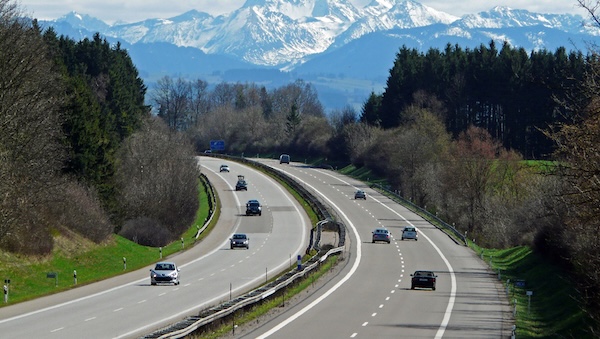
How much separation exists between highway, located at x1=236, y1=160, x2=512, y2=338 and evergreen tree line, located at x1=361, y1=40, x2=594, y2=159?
3724 centimetres

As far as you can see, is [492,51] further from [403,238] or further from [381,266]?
[381,266]

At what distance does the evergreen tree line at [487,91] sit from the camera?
122375 millimetres

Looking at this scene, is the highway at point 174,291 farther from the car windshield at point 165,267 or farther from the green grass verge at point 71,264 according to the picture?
the car windshield at point 165,267

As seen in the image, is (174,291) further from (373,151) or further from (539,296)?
(373,151)

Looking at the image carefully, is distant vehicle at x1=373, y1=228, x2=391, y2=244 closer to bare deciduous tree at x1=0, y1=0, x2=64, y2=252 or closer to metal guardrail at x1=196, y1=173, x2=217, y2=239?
metal guardrail at x1=196, y1=173, x2=217, y2=239

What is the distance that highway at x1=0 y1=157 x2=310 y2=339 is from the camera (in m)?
36.7

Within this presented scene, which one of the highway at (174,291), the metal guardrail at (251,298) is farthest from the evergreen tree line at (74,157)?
the metal guardrail at (251,298)

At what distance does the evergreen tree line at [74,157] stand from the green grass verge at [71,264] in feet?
2.78

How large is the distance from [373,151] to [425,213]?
3893 centimetres


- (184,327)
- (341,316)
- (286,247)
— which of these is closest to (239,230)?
(286,247)

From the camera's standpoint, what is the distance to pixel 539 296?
167 ft

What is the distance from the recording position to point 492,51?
140 metres

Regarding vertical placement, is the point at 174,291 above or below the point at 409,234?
below

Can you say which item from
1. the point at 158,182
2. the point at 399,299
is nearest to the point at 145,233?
the point at 158,182
